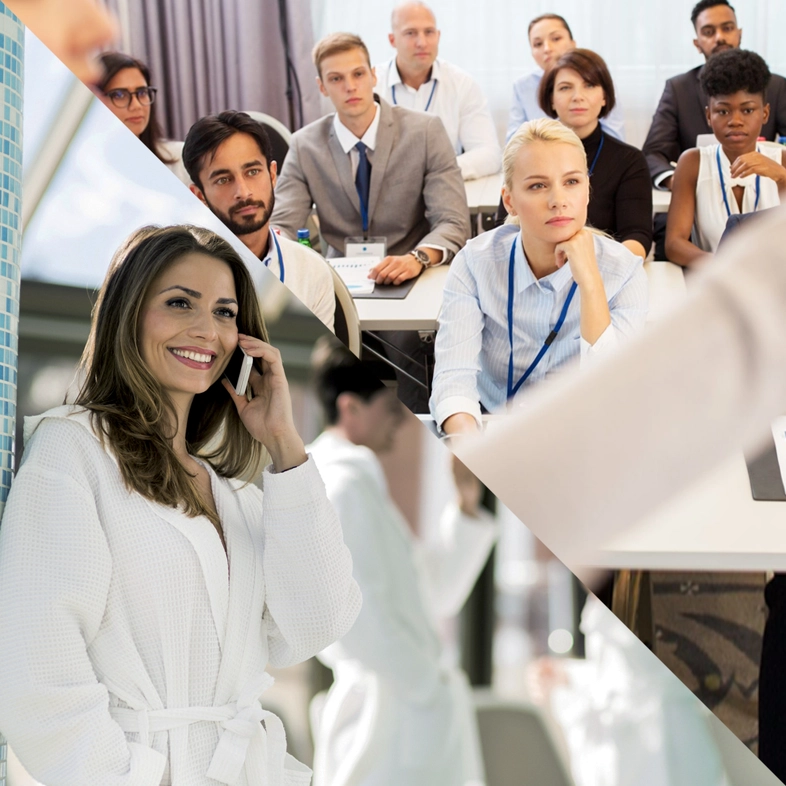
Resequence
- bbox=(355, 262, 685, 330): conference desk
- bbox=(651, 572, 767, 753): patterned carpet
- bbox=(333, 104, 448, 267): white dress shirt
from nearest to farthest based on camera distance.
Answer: bbox=(355, 262, 685, 330): conference desk → bbox=(651, 572, 767, 753): patterned carpet → bbox=(333, 104, 448, 267): white dress shirt

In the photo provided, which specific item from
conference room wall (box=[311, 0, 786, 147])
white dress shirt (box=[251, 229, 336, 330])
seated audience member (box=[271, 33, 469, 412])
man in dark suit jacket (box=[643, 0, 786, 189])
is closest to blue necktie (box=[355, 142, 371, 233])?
seated audience member (box=[271, 33, 469, 412])

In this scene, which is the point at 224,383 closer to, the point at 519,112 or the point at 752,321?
the point at 752,321

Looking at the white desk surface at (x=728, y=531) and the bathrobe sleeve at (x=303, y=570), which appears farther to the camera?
the white desk surface at (x=728, y=531)

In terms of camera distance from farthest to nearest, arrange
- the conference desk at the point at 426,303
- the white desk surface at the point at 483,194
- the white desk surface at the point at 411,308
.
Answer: the white desk surface at the point at 483,194 < the white desk surface at the point at 411,308 < the conference desk at the point at 426,303

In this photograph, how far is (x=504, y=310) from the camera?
28.5 inches

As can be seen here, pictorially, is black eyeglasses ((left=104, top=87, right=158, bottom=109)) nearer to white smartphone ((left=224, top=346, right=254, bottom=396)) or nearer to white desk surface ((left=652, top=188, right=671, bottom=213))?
white smartphone ((left=224, top=346, right=254, bottom=396))

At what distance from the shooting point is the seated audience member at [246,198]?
0.90ft

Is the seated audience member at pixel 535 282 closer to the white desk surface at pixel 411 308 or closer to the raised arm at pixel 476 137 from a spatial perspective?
the white desk surface at pixel 411 308

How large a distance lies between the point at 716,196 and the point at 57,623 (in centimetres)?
110

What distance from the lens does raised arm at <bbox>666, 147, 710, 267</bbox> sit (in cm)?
109

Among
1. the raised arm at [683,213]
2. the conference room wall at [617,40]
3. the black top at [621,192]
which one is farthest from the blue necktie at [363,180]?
the conference room wall at [617,40]

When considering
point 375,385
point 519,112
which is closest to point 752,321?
point 375,385

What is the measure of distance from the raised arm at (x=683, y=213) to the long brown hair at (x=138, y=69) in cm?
87

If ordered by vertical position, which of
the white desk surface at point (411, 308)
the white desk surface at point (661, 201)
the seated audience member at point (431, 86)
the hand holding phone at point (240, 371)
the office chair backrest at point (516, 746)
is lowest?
the office chair backrest at point (516, 746)
